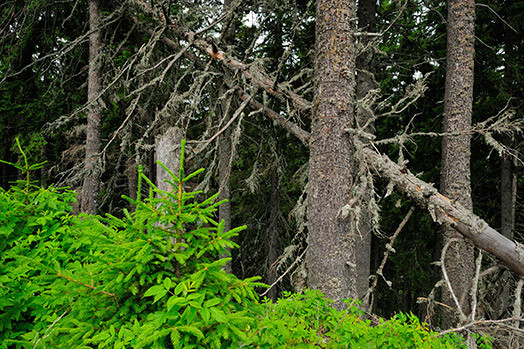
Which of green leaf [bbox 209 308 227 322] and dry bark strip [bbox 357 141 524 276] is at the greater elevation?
dry bark strip [bbox 357 141 524 276]

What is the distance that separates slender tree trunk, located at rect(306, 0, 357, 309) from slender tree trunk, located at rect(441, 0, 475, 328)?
2221mm

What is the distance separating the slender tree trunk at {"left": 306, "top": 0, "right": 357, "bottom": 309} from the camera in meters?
4.13

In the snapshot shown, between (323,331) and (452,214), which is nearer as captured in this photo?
(323,331)

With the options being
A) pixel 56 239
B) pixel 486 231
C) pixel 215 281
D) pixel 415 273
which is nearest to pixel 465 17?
pixel 486 231

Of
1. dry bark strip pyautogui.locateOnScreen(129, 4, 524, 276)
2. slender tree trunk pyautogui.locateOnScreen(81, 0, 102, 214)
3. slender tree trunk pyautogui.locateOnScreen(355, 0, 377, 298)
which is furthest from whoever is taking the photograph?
slender tree trunk pyautogui.locateOnScreen(355, 0, 377, 298)

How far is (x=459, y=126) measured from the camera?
219 inches

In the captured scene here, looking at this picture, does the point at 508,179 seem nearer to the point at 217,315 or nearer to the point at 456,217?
the point at 456,217

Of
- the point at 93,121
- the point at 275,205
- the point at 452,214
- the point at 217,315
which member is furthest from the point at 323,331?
the point at 275,205

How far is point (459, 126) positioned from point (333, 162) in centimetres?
276

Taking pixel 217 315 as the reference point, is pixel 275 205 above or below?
below

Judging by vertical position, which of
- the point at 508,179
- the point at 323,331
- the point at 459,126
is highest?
the point at 459,126

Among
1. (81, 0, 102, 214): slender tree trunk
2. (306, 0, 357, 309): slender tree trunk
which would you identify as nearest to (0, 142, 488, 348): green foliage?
(306, 0, 357, 309): slender tree trunk

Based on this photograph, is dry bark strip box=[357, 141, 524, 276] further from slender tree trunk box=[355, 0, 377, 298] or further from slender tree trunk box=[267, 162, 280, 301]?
slender tree trunk box=[267, 162, 280, 301]

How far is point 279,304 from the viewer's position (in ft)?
8.86
